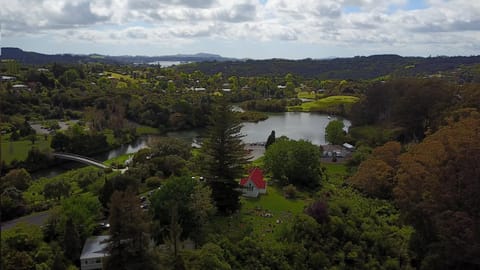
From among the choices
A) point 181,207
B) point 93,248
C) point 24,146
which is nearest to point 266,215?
point 181,207

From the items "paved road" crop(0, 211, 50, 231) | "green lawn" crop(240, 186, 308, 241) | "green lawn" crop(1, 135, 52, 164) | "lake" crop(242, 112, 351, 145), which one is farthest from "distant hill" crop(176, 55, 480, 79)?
"paved road" crop(0, 211, 50, 231)

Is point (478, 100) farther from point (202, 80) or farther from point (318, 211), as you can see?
point (202, 80)

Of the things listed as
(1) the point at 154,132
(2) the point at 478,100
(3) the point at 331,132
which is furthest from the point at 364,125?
(1) the point at 154,132

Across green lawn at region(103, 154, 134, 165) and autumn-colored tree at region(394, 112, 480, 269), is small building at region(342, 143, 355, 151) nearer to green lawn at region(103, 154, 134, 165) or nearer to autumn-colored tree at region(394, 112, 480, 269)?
autumn-colored tree at region(394, 112, 480, 269)

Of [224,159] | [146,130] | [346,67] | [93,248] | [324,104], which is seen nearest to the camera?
[93,248]

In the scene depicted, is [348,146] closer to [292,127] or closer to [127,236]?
[292,127]

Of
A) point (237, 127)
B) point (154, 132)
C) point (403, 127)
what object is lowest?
point (154, 132)

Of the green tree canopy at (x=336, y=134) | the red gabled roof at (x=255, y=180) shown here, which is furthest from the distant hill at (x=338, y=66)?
the red gabled roof at (x=255, y=180)

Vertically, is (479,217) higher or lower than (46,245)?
higher
